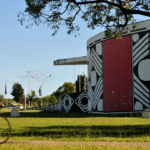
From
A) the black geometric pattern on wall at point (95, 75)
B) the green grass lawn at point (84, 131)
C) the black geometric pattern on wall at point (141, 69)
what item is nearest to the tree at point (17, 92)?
the black geometric pattern on wall at point (95, 75)

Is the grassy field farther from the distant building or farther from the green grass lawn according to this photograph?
the distant building

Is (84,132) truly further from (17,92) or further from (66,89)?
(17,92)

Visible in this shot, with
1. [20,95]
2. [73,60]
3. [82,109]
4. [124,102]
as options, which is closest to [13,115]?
[124,102]

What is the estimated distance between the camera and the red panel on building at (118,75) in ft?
127

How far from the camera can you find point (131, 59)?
3869 centimetres

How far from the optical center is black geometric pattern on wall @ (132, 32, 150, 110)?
36.5m

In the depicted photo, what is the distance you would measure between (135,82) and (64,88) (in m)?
70.4

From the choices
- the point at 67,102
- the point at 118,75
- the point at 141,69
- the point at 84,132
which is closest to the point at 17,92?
the point at 67,102

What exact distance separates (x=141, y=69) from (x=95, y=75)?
30.1ft

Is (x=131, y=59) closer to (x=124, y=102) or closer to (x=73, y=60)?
(x=124, y=102)

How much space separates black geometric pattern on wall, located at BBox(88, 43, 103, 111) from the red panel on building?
1387mm

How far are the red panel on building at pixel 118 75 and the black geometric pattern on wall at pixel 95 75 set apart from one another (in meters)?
1.39

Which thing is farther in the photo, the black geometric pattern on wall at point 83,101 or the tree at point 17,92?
the tree at point 17,92

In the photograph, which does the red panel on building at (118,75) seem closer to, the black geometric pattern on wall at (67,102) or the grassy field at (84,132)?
the black geometric pattern on wall at (67,102)
